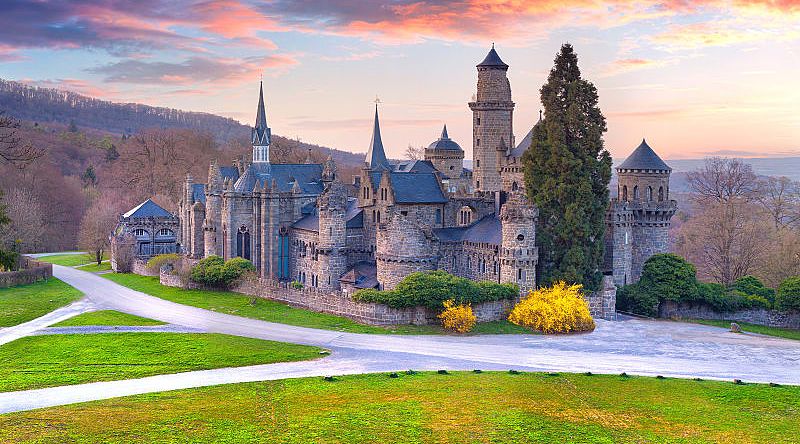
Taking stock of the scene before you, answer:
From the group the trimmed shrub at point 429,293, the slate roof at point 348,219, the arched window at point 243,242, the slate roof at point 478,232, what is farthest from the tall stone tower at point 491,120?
the arched window at point 243,242

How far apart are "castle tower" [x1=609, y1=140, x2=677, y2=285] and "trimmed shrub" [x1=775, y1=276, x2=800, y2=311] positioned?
8.35 m

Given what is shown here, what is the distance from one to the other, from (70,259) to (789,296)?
227 feet

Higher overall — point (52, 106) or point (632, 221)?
point (52, 106)

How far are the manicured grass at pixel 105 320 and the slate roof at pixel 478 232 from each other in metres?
20.5

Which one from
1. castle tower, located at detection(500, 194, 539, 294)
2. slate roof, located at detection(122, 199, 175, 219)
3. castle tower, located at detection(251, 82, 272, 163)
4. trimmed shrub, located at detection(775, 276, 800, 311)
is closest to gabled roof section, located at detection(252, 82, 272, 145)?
castle tower, located at detection(251, 82, 272, 163)

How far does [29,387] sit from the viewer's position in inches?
1282

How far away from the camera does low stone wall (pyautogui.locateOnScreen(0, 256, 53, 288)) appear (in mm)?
60312

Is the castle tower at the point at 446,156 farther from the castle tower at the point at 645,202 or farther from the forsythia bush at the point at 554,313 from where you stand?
the forsythia bush at the point at 554,313

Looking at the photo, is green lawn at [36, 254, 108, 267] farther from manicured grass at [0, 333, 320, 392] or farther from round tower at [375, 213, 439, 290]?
round tower at [375, 213, 439, 290]

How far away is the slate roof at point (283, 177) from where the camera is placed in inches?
2603

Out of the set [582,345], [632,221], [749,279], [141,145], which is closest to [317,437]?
[582,345]

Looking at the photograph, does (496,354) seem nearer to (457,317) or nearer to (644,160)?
(457,317)

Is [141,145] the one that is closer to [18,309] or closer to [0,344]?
[18,309]

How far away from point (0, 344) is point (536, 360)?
27.4 meters
